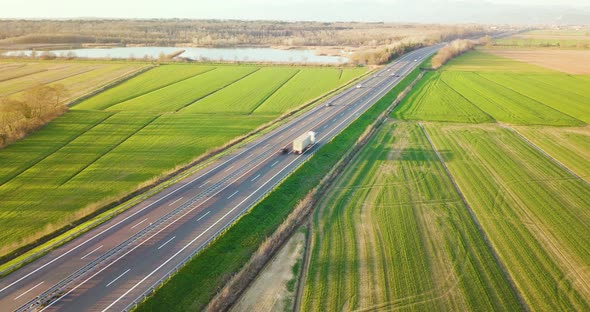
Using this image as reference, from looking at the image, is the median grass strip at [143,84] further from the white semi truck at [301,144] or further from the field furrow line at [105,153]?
the white semi truck at [301,144]

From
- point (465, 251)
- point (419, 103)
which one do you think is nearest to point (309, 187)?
point (465, 251)

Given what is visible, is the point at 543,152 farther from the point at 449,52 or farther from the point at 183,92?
the point at 449,52

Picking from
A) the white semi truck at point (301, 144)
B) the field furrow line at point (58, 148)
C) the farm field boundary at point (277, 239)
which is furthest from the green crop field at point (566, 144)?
the field furrow line at point (58, 148)

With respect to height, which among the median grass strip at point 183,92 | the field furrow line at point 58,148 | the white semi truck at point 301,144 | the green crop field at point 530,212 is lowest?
the green crop field at point 530,212

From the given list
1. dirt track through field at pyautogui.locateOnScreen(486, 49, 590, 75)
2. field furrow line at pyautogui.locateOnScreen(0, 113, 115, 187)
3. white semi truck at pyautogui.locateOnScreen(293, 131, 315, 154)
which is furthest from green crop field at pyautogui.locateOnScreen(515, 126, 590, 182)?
dirt track through field at pyautogui.locateOnScreen(486, 49, 590, 75)

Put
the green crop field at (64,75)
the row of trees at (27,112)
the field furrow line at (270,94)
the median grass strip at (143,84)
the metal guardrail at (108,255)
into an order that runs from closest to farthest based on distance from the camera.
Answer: the metal guardrail at (108,255) < the row of trees at (27,112) < the median grass strip at (143,84) < the field furrow line at (270,94) < the green crop field at (64,75)

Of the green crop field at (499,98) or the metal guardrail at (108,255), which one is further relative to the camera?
the green crop field at (499,98)

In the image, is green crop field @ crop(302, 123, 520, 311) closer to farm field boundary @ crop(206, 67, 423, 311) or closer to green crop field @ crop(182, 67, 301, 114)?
farm field boundary @ crop(206, 67, 423, 311)

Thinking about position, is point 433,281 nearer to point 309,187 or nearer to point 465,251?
point 465,251
